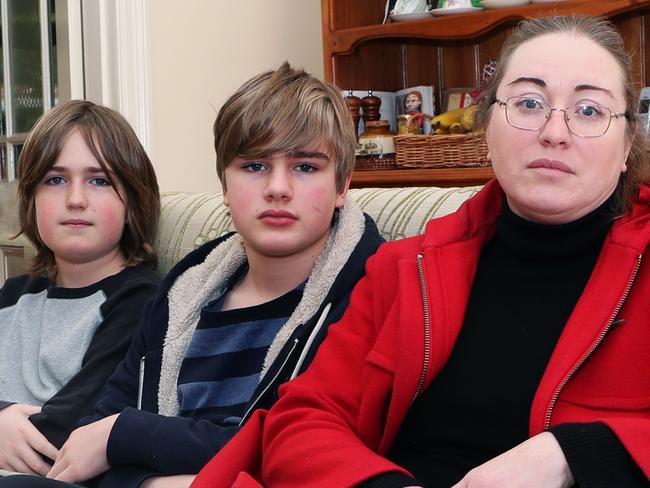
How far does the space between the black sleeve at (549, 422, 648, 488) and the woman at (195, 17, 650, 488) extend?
0.03 metres

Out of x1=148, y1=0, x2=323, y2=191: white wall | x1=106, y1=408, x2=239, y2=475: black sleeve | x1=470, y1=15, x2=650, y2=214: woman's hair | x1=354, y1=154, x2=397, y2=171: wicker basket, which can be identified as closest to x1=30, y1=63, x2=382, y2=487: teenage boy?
x1=106, y1=408, x2=239, y2=475: black sleeve

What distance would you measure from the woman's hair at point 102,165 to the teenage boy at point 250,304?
334mm

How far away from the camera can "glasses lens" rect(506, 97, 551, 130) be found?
1.16m

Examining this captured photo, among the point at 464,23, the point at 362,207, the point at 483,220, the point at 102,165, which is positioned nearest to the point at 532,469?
the point at 483,220

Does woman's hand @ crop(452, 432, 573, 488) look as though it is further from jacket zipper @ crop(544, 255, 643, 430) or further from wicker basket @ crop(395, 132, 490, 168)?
wicker basket @ crop(395, 132, 490, 168)

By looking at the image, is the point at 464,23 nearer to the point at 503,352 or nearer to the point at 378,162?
the point at 378,162

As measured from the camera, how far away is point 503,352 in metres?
1.13

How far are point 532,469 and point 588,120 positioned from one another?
440 mm

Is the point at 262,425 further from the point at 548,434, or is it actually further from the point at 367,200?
the point at 367,200

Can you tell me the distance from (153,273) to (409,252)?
0.75m

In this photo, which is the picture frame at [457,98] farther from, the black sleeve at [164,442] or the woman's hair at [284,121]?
the black sleeve at [164,442]

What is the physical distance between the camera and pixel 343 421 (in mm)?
1188

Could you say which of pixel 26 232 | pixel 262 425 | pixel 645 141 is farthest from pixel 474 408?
pixel 26 232

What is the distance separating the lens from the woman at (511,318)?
3.46 feet
